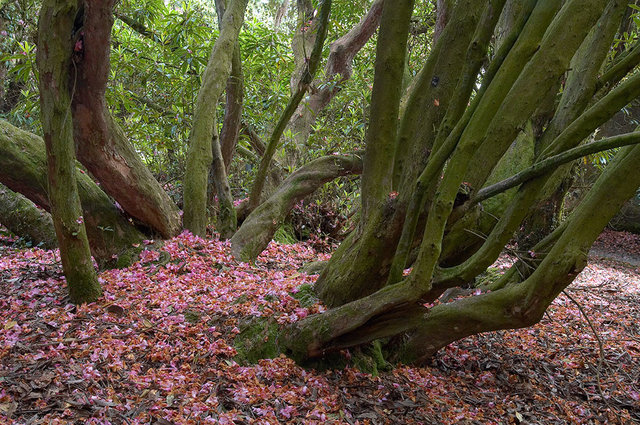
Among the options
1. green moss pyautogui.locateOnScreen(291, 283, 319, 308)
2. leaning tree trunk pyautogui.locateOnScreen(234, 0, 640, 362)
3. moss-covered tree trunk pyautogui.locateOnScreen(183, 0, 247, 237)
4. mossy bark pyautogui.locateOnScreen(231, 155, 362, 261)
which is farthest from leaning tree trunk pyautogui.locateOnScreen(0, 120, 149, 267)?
leaning tree trunk pyautogui.locateOnScreen(234, 0, 640, 362)

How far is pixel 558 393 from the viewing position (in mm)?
3168

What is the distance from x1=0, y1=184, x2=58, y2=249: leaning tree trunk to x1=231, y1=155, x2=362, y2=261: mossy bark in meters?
2.15

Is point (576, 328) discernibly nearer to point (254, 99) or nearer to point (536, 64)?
point (536, 64)

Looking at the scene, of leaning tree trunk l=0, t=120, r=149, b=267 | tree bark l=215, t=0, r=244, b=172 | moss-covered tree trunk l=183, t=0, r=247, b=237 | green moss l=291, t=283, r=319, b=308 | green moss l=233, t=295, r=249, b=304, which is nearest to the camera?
green moss l=291, t=283, r=319, b=308

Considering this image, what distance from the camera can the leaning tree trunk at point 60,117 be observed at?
2.79 metres

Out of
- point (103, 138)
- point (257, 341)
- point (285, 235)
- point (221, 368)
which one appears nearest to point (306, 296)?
point (257, 341)

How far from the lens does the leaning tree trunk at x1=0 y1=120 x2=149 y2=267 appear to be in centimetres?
373

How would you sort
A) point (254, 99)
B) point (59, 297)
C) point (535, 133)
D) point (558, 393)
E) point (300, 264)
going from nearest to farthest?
point (558, 393), point (59, 297), point (535, 133), point (300, 264), point (254, 99)

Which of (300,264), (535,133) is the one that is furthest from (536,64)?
(300,264)

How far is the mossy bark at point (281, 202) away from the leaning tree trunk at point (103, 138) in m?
0.73

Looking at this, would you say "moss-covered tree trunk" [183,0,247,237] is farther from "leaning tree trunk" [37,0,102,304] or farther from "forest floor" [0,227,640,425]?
"leaning tree trunk" [37,0,102,304]

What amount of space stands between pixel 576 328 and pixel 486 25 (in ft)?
10.7

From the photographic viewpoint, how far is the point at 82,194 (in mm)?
4027

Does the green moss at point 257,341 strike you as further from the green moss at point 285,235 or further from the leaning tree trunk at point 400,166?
the green moss at point 285,235
